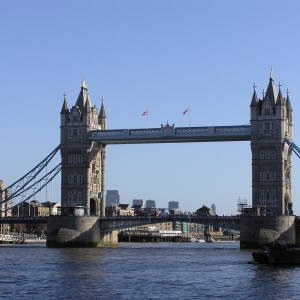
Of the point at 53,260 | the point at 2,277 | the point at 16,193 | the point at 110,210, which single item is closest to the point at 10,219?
the point at 16,193

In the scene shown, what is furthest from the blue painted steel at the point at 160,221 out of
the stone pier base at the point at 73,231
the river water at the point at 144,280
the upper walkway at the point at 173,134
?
the river water at the point at 144,280

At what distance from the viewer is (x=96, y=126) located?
160750 mm

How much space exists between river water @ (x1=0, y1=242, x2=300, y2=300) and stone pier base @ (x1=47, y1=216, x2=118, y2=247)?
42.4 metres

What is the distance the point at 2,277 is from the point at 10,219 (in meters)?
76.8

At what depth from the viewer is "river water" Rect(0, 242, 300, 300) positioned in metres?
66.1

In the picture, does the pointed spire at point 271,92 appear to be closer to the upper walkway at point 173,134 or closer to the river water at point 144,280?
A: the upper walkway at point 173,134

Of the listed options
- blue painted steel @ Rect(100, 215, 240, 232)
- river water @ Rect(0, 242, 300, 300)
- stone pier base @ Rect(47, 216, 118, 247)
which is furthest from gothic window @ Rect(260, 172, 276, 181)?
river water @ Rect(0, 242, 300, 300)

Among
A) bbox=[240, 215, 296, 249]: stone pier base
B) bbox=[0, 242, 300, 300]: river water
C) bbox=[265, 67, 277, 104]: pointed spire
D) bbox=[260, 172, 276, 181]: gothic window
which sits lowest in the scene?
bbox=[0, 242, 300, 300]: river water

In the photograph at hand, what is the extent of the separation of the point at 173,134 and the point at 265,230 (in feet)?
78.0

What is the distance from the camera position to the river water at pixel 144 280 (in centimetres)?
6606

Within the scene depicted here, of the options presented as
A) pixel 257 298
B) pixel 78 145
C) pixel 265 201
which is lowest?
pixel 257 298

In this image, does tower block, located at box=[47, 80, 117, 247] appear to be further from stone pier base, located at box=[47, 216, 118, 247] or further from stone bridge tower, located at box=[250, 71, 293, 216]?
stone bridge tower, located at box=[250, 71, 293, 216]

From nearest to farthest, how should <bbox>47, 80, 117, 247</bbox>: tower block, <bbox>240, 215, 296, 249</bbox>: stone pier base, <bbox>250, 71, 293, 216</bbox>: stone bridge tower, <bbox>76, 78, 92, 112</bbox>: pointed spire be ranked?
1. <bbox>240, 215, 296, 249</bbox>: stone pier base
2. <bbox>250, 71, 293, 216</bbox>: stone bridge tower
3. <bbox>47, 80, 117, 247</bbox>: tower block
4. <bbox>76, 78, 92, 112</bbox>: pointed spire

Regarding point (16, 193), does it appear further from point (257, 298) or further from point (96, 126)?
point (257, 298)
